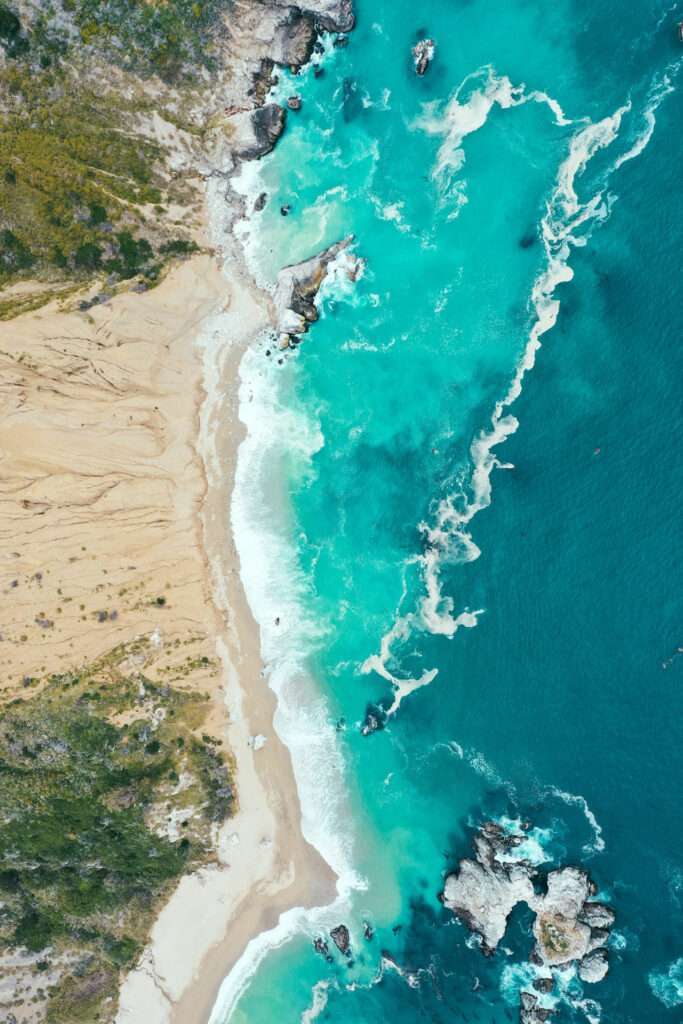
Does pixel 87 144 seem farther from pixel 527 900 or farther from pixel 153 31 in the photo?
pixel 527 900

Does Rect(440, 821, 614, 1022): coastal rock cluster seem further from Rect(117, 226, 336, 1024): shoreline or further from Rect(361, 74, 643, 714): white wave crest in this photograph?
Rect(361, 74, 643, 714): white wave crest

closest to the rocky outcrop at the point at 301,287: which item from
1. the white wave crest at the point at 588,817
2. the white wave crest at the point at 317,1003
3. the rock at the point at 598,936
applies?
the white wave crest at the point at 588,817

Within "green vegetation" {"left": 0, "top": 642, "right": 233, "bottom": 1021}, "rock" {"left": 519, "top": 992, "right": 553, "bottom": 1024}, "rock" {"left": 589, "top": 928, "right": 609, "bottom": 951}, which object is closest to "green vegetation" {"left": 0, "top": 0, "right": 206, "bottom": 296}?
"green vegetation" {"left": 0, "top": 642, "right": 233, "bottom": 1021}

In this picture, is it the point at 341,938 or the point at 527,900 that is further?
the point at 341,938

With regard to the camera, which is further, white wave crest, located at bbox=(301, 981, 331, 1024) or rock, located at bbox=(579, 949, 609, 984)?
white wave crest, located at bbox=(301, 981, 331, 1024)

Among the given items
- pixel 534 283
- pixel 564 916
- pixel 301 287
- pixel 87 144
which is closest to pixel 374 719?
pixel 564 916

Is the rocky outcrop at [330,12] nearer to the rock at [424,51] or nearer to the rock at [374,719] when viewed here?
the rock at [424,51]

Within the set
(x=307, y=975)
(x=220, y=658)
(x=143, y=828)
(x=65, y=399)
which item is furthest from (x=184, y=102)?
(x=307, y=975)
